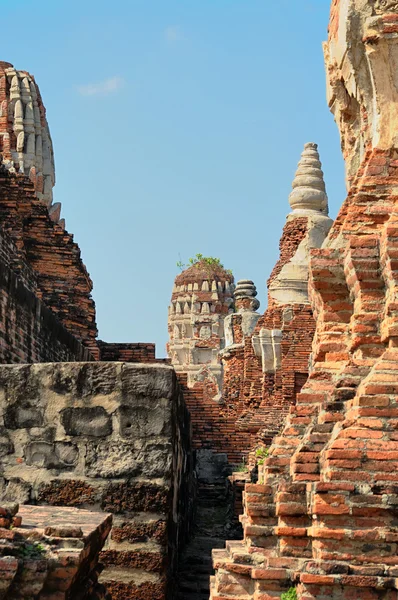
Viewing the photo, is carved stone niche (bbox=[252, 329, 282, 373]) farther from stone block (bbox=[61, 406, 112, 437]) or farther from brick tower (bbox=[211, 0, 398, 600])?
stone block (bbox=[61, 406, 112, 437])

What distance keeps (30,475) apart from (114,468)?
1.61 ft

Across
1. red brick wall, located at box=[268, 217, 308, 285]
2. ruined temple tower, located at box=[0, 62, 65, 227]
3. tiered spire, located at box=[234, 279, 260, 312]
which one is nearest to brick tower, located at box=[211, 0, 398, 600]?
red brick wall, located at box=[268, 217, 308, 285]

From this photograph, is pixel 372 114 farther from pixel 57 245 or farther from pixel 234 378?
pixel 234 378

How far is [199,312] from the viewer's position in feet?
163

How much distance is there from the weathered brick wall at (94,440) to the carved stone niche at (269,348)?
15804 millimetres

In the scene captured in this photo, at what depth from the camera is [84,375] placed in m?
6.95

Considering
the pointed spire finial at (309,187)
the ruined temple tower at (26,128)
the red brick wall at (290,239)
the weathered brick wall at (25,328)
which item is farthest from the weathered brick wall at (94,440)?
the ruined temple tower at (26,128)

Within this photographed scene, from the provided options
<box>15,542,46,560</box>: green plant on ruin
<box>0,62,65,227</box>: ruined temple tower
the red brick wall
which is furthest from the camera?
<box>0,62,65,227</box>: ruined temple tower

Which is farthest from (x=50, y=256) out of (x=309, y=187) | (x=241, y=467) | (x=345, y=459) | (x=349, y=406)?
(x=345, y=459)

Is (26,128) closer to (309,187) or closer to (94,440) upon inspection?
(309,187)

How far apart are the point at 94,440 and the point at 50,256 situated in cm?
961

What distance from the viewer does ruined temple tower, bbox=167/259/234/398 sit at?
49.5 meters

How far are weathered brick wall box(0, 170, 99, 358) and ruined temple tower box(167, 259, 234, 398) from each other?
32.4m

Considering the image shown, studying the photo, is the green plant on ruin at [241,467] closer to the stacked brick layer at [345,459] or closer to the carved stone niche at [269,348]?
the stacked brick layer at [345,459]
